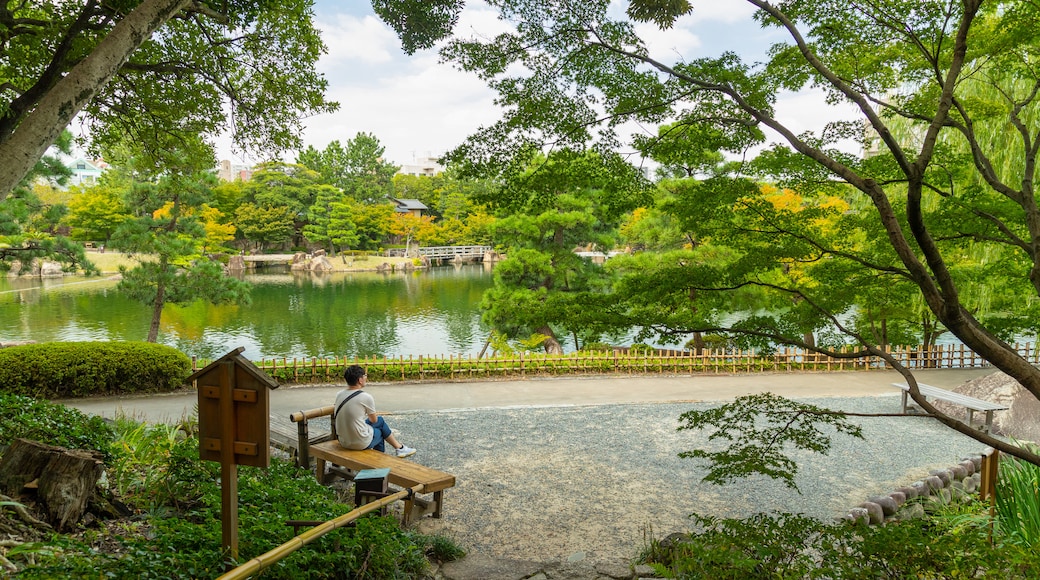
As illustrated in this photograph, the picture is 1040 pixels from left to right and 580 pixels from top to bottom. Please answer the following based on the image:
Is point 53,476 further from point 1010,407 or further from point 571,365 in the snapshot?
point 1010,407

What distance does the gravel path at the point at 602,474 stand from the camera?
4664mm

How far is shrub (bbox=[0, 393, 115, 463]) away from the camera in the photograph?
4143 millimetres

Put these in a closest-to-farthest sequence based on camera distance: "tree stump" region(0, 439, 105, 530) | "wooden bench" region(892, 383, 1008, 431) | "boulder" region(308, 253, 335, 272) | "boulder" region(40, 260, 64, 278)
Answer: "tree stump" region(0, 439, 105, 530), "wooden bench" region(892, 383, 1008, 431), "boulder" region(40, 260, 64, 278), "boulder" region(308, 253, 335, 272)

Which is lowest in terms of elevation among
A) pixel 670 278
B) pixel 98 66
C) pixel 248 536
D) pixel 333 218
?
pixel 248 536

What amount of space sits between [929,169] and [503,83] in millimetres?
3451

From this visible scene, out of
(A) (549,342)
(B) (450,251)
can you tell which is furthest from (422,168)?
(A) (549,342)

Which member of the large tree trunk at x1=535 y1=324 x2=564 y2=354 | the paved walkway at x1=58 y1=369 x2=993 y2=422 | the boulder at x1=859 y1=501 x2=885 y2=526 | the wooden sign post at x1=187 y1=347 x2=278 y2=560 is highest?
the wooden sign post at x1=187 y1=347 x2=278 y2=560

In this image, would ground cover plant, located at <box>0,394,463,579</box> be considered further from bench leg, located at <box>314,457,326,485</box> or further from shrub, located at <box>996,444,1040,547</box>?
shrub, located at <box>996,444,1040,547</box>

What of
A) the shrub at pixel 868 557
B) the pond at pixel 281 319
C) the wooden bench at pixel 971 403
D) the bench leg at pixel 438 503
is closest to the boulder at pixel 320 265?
the pond at pixel 281 319

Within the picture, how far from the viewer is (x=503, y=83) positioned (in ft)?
15.9

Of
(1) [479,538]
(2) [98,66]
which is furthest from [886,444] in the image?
(2) [98,66]

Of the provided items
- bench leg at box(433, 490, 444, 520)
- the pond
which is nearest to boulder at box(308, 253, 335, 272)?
the pond

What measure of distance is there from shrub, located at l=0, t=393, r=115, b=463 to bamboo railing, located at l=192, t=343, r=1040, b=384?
4.68 meters

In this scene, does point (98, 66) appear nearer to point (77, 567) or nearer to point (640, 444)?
point (77, 567)
